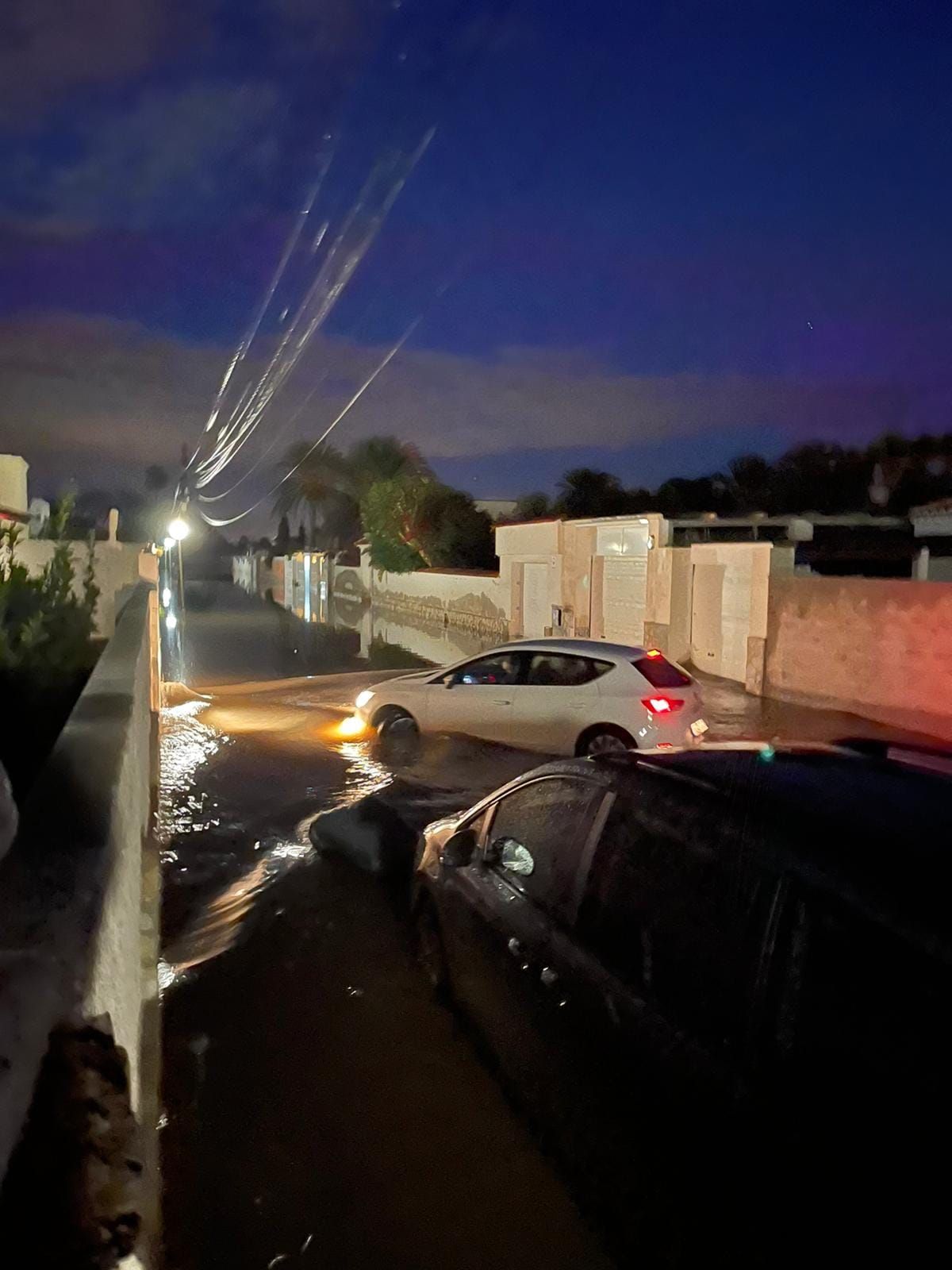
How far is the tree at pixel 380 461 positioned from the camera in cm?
5609

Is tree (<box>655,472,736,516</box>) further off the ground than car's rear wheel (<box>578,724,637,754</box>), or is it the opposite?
tree (<box>655,472,736,516</box>)

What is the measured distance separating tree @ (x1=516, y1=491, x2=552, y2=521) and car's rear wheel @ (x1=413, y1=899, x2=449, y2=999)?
36.5m

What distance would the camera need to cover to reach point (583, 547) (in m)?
23.4

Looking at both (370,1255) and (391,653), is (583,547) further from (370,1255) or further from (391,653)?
(370,1255)

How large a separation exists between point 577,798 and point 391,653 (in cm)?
2249

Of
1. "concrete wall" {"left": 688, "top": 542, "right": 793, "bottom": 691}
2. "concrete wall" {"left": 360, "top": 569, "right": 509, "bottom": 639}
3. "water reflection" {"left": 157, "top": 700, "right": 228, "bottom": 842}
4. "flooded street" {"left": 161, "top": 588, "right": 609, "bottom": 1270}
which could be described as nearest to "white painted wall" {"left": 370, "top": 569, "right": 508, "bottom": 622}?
"concrete wall" {"left": 360, "top": 569, "right": 509, "bottom": 639}

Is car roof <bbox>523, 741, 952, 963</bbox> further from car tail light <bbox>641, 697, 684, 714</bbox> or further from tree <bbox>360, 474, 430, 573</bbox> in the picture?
tree <bbox>360, 474, 430, 573</bbox>

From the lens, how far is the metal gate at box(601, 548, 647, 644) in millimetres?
20500

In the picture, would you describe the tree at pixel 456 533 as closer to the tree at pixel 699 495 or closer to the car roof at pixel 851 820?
the tree at pixel 699 495

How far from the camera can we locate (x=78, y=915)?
2516mm

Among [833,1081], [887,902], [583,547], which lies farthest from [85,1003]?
[583,547]

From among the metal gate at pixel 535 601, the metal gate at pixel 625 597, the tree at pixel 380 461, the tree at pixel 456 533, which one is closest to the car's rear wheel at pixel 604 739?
the metal gate at pixel 625 597


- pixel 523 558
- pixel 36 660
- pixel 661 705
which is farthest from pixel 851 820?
pixel 523 558

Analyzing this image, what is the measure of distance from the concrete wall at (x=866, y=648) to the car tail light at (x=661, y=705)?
4.37m
